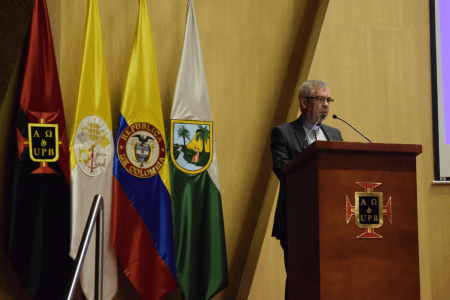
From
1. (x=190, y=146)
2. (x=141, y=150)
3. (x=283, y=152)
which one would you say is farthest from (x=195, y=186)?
(x=283, y=152)

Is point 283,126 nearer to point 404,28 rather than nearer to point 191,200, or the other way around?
point 191,200

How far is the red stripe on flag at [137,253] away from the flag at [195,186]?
0.50 feet

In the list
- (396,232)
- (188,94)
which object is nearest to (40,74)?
(188,94)

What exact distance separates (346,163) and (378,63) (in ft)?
8.02

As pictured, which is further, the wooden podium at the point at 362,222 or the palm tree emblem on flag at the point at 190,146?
the palm tree emblem on flag at the point at 190,146

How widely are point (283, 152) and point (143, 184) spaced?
4.23ft

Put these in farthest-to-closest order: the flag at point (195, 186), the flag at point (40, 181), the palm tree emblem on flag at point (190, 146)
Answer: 1. the palm tree emblem on flag at point (190, 146)
2. the flag at point (195, 186)
3. the flag at point (40, 181)

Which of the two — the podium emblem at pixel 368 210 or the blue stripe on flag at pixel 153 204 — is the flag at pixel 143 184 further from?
the podium emblem at pixel 368 210

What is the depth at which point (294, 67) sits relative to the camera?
4129 millimetres

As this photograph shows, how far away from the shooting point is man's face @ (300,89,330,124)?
276cm

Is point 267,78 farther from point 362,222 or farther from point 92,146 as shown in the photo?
point 362,222

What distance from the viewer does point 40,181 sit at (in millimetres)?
3170

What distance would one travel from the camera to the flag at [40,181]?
305 cm

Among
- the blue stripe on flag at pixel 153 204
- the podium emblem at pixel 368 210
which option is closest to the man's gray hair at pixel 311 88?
the podium emblem at pixel 368 210
